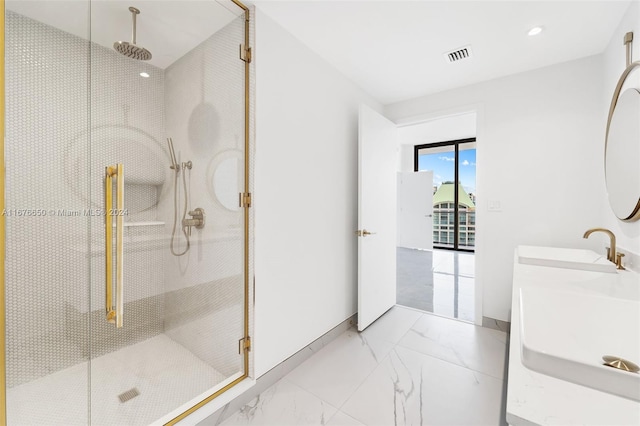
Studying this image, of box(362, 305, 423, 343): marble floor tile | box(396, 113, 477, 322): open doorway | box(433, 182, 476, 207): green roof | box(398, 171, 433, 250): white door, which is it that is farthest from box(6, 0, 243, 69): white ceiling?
box(433, 182, 476, 207): green roof

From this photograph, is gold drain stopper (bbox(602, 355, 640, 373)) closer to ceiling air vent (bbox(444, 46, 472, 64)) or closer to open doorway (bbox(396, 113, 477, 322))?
ceiling air vent (bbox(444, 46, 472, 64))

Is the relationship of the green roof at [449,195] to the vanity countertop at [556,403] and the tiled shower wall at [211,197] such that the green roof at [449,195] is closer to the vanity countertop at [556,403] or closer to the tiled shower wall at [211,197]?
the tiled shower wall at [211,197]

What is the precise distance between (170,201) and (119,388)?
3.11 ft

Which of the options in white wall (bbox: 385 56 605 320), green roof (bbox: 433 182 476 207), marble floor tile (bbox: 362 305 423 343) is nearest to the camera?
white wall (bbox: 385 56 605 320)

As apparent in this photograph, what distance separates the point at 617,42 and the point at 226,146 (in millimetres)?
2661

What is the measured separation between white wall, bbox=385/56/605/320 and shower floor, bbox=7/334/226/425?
254 centimetres

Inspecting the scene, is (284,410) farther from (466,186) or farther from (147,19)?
(466,186)

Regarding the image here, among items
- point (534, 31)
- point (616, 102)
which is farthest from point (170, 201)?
point (616, 102)

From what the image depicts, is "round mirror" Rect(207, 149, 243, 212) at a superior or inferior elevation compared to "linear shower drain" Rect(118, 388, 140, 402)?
superior

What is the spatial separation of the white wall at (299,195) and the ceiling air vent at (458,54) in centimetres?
86

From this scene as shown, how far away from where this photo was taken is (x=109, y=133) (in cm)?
124

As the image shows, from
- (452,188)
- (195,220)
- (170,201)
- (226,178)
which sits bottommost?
(195,220)

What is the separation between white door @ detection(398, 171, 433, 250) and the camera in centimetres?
629

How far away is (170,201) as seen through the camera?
4.82ft
